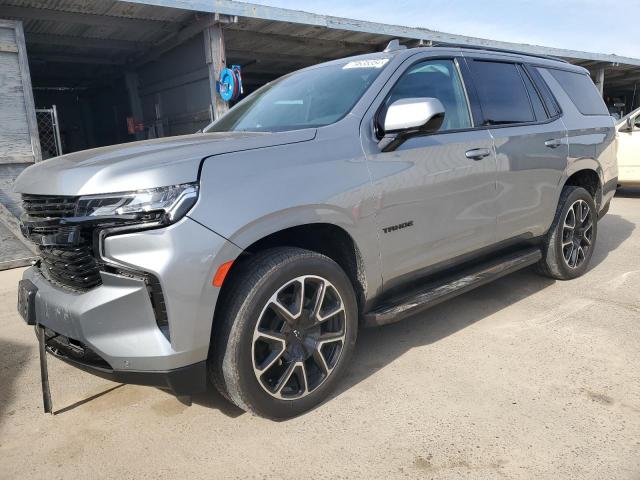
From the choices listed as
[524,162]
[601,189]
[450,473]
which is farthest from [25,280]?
[601,189]

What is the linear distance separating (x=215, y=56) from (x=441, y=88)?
21.5 feet

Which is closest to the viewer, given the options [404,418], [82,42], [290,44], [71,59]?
[404,418]

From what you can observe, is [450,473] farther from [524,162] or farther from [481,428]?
[524,162]

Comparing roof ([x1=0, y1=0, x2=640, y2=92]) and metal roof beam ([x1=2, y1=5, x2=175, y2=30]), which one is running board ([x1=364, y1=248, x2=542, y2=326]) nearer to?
roof ([x1=0, y1=0, x2=640, y2=92])

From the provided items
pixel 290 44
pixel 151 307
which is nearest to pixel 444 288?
pixel 151 307

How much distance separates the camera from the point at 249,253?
247 centimetres

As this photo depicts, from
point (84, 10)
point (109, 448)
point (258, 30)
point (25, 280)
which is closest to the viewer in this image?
point (109, 448)

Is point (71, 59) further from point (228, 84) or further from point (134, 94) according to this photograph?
point (228, 84)

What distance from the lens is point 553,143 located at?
409 cm

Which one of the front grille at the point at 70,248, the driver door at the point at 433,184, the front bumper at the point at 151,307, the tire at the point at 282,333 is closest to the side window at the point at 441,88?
the driver door at the point at 433,184

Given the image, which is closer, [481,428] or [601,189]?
[481,428]

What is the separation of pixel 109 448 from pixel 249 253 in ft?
3.78

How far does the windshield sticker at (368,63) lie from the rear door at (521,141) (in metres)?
0.82

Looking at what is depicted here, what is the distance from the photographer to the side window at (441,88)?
3176mm
